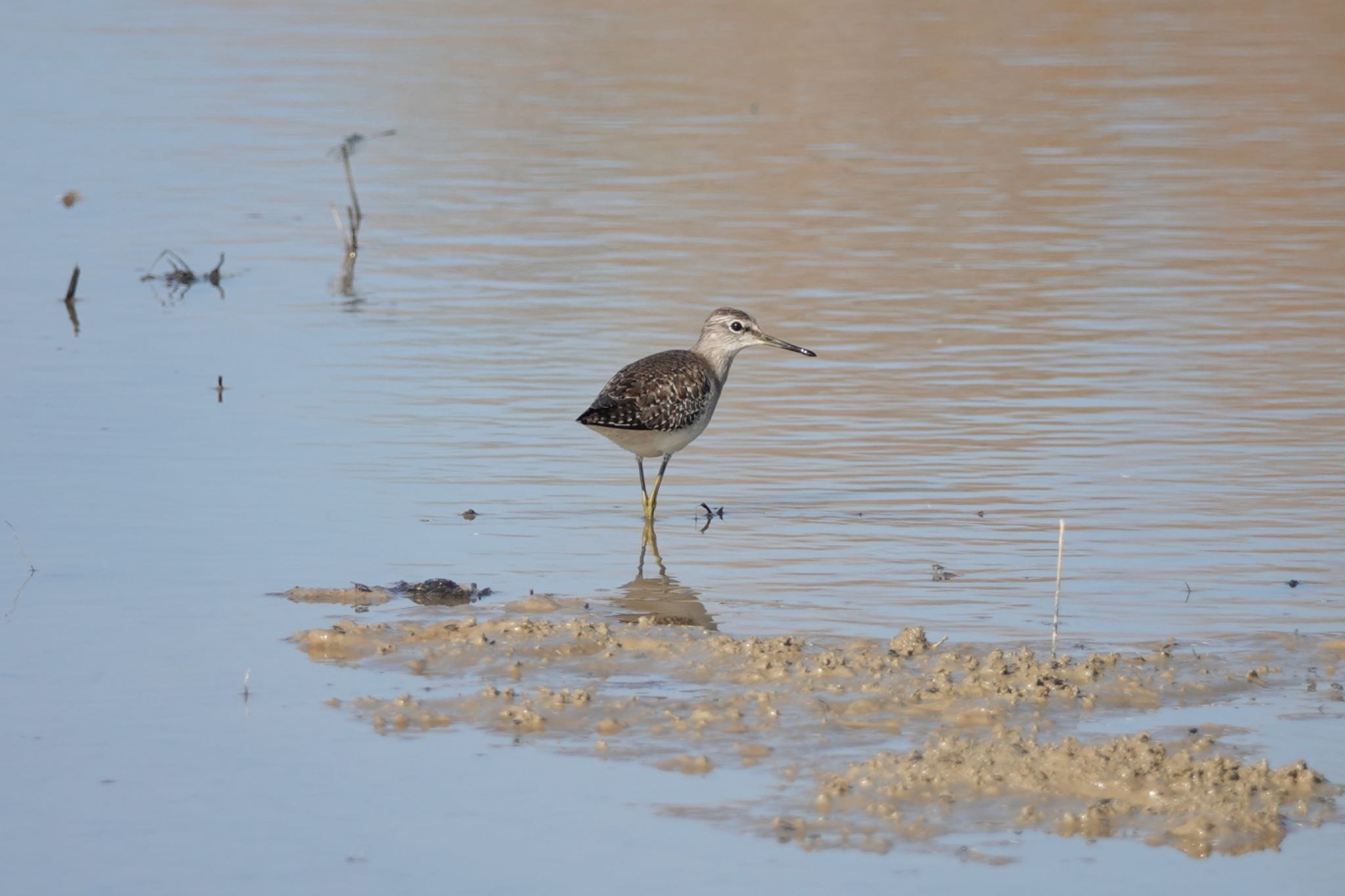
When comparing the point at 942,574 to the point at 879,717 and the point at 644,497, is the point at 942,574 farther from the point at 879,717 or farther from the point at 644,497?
the point at 879,717

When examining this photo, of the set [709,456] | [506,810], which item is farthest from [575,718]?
[709,456]

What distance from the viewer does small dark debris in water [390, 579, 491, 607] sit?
28.8 ft

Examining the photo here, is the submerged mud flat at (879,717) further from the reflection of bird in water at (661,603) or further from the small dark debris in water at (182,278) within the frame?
the small dark debris in water at (182,278)

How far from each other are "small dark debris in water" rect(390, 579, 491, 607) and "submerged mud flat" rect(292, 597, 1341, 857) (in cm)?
26

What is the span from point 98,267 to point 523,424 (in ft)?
22.8

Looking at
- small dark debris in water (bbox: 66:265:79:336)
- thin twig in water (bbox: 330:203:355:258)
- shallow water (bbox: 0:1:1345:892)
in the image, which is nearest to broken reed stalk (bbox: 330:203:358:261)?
thin twig in water (bbox: 330:203:355:258)

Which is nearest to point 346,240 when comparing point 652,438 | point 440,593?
point 652,438

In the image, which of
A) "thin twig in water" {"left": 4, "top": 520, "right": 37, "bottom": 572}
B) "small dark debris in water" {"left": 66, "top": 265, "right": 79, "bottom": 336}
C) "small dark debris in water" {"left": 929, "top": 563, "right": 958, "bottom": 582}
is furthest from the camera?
"small dark debris in water" {"left": 66, "top": 265, "right": 79, "bottom": 336}

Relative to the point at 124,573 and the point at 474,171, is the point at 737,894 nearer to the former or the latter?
the point at 124,573

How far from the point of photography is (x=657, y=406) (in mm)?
10492

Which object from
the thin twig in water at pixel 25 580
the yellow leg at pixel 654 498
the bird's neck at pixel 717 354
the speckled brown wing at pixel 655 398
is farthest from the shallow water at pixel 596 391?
the bird's neck at pixel 717 354

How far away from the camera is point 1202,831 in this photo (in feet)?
20.1

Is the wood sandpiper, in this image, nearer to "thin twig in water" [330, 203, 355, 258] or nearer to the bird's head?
the bird's head

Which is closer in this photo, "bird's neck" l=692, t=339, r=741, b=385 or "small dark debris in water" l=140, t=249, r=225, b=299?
"bird's neck" l=692, t=339, r=741, b=385
